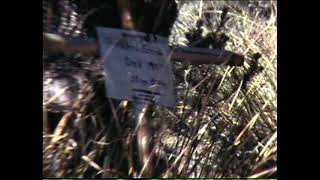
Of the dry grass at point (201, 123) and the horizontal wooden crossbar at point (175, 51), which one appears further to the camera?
the dry grass at point (201, 123)

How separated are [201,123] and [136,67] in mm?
580

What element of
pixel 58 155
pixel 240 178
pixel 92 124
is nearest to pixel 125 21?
pixel 92 124

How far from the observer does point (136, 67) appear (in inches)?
157

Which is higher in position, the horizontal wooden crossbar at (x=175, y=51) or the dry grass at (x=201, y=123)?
the horizontal wooden crossbar at (x=175, y=51)

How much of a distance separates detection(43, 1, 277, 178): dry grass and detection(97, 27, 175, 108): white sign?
0.06 metres

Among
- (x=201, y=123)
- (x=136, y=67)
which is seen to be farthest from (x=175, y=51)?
(x=201, y=123)

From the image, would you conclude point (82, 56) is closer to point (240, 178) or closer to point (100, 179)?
point (100, 179)

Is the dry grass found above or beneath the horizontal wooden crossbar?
beneath

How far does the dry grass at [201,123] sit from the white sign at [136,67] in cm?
6

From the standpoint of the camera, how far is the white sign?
3.94m

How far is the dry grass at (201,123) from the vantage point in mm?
3932

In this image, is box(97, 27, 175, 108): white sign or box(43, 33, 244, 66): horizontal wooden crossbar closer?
box(43, 33, 244, 66): horizontal wooden crossbar

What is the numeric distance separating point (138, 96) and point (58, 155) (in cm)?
64
